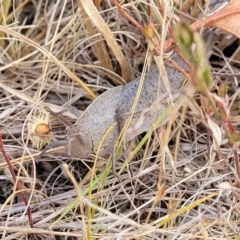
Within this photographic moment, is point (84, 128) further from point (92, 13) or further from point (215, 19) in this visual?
point (215, 19)

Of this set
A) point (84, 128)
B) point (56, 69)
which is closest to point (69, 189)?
point (84, 128)

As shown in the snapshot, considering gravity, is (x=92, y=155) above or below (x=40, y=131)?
below

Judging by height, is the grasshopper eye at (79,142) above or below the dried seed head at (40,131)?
below

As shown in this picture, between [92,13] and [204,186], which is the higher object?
[92,13]

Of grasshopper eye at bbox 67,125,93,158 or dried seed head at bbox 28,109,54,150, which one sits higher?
dried seed head at bbox 28,109,54,150
